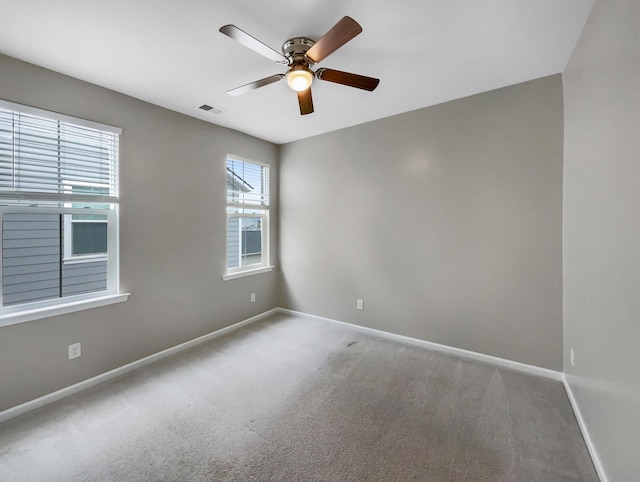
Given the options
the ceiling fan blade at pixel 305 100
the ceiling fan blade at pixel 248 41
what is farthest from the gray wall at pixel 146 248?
the ceiling fan blade at pixel 248 41

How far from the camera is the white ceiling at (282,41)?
1547mm

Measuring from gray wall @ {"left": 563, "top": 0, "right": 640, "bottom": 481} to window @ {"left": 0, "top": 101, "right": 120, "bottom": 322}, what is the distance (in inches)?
140

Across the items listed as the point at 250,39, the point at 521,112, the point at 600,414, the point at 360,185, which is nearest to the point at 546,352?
the point at 600,414

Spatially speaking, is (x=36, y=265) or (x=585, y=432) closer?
(x=585, y=432)

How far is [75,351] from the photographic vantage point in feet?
7.30

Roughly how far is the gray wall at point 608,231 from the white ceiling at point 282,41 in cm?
39

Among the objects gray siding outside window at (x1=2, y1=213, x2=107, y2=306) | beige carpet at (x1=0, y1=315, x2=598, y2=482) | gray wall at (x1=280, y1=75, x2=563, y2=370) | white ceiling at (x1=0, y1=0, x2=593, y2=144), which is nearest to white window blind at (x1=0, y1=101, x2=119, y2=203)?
gray siding outside window at (x1=2, y1=213, x2=107, y2=306)

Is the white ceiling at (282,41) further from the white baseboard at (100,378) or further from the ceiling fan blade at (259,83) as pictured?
the white baseboard at (100,378)

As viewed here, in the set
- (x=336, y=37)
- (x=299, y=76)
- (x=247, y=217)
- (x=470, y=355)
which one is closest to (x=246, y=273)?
(x=247, y=217)

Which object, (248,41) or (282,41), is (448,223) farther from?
(248,41)

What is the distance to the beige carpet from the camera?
59.4 inches

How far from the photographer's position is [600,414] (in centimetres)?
148

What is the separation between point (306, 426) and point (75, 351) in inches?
80.2

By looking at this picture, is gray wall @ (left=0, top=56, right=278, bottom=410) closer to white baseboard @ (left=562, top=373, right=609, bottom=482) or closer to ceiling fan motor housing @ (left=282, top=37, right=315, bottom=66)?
ceiling fan motor housing @ (left=282, top=37, right=315, bottom=66)
